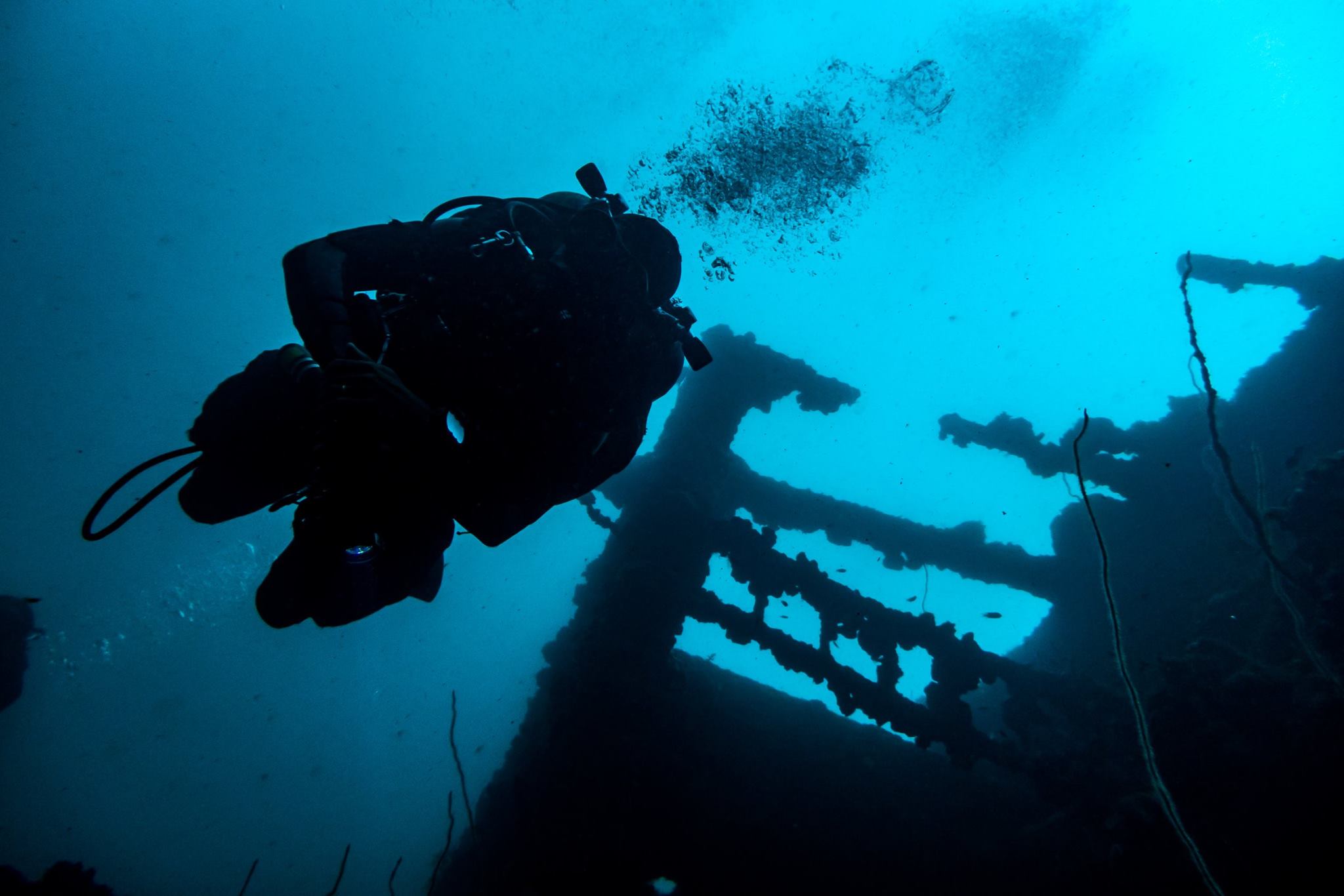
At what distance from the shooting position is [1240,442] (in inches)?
423

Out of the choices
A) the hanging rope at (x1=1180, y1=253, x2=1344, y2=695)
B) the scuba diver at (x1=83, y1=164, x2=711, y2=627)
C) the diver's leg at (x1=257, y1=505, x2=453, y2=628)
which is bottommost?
the diver's leg at (x1=257, y1=505, x2=453, y2=628)

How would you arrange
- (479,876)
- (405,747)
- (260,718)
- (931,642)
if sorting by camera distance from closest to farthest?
(931,642), (479,876), (260,718), (405,747)

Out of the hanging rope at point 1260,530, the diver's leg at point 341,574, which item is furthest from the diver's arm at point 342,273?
the hanging rope at point 1260,530

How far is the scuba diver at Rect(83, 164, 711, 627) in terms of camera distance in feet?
7.47

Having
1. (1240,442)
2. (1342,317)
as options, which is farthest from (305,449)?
(1342,317)

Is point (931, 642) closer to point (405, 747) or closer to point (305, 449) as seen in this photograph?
point (305, 449)

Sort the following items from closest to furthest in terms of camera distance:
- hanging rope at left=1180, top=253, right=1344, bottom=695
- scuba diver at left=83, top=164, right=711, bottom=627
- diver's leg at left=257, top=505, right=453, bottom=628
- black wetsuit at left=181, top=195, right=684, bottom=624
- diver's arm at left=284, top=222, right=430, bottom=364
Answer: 1. diver's leg at left=257, top=505, right=453, bottom=628
2. scuba diver at left=83, top=164, right=711, bottom=627
3. diver's arm at left=284, top=222, right=430, bottom=364
4. black wetsuit at left=181, top=195, right=684, bottom=624
5. hanging rope at left=1180, top=253, right=1344, bottom=695

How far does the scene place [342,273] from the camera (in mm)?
2645

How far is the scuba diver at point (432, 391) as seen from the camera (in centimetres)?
228

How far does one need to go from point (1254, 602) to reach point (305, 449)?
1265cm

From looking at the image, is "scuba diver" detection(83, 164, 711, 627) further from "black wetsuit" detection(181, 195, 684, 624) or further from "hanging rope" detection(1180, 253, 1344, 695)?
"hanging rope" detection(1180, 253, 1344, 695)

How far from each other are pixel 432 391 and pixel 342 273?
2.37ft

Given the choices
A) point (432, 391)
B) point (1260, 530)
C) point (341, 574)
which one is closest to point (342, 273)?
point (432, 391)

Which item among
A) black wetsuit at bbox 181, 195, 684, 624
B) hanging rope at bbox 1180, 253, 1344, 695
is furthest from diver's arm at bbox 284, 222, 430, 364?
hanging rope at bbox 1180, 253, 1344, 695
